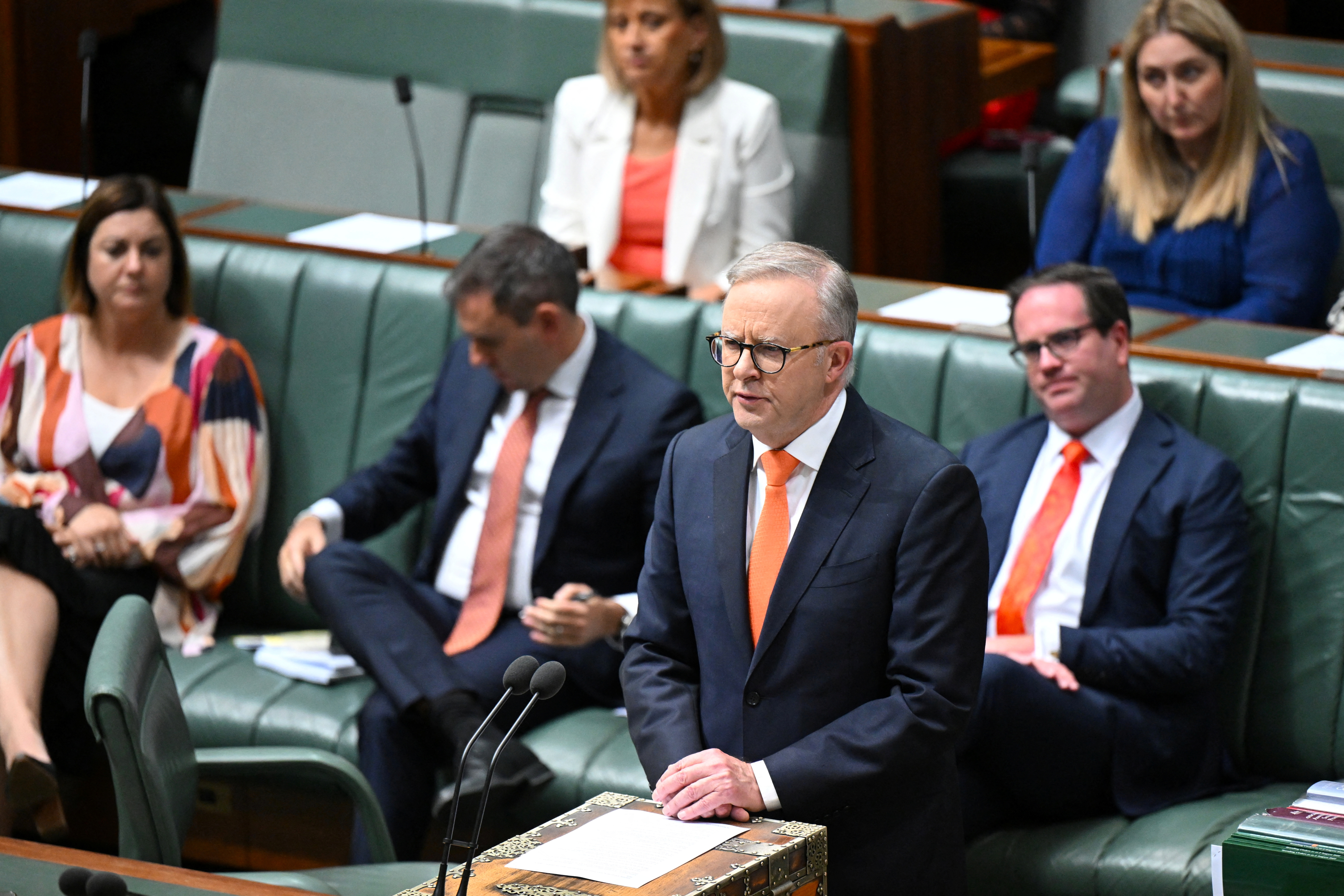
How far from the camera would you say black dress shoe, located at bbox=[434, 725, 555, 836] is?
2.92 metres

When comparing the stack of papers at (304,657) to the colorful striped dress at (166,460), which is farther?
the colorful striped dress at (166,460)

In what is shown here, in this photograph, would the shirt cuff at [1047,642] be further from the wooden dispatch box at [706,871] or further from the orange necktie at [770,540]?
the wooden dispatch box at [706,871]

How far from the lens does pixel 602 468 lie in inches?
127

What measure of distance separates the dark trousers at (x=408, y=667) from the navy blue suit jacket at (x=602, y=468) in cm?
14

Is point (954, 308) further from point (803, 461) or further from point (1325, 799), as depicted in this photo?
point (1325, 799)

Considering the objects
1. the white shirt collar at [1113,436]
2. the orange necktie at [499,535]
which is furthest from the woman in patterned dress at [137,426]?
the white shirt collar at [1113,436]

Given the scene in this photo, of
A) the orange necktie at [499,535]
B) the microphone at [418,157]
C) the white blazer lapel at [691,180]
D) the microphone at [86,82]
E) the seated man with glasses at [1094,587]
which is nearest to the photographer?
the seated man with glasses at [1094,587]

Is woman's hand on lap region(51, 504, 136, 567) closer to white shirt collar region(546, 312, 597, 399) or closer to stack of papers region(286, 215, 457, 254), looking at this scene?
stack of papers region(286, 215, 457, 254)

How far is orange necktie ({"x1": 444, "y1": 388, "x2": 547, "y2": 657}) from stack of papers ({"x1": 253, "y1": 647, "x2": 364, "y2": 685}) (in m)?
0.20

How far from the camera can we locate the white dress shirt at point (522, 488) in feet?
10.8

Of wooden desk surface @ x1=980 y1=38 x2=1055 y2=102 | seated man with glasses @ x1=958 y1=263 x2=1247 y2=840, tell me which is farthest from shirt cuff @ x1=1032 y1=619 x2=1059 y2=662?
wooden desk surface @ x1=980 y1=38 x2=1055 y2=102

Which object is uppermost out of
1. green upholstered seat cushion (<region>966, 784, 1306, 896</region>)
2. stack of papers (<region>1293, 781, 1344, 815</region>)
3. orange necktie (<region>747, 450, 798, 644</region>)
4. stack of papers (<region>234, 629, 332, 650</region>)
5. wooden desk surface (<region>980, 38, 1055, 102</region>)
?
wooden desk surface (<region>980, 38, 1055, 102</region>)

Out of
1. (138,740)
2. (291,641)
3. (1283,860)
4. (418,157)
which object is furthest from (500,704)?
(418,157)

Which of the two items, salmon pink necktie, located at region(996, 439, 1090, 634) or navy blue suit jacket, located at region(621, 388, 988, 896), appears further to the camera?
salmon pink necktie, located at region(996, 439, 1090, 634)
